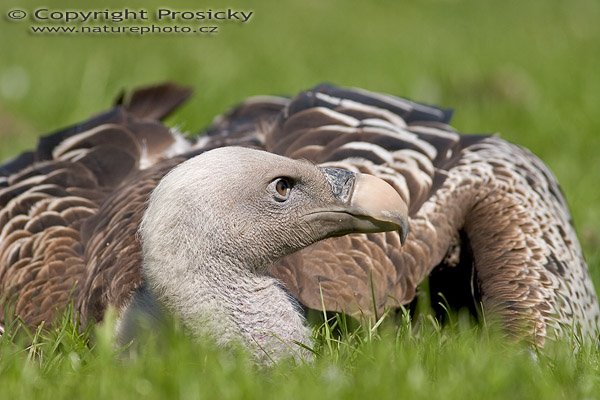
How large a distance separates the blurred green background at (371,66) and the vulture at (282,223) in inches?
44.5

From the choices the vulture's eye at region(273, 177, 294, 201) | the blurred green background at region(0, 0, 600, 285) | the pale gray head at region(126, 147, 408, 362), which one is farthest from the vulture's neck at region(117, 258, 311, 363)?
the blurred green background at region(0, 0, 600, 285)

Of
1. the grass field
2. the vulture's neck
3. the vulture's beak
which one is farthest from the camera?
the vulture's beak

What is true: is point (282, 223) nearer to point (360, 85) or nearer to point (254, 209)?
point (254, 209)

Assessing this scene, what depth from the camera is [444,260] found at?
18.9ft

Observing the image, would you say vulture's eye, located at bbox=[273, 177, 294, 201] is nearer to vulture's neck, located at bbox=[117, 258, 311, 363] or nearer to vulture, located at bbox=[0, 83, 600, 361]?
vulture, located at bbox=[0, 83, 600, 361]

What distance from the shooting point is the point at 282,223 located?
15.3 ft

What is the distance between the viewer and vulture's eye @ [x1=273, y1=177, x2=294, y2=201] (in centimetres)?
466

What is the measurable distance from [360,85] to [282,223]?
21.7ft

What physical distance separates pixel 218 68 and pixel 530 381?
7831 mm

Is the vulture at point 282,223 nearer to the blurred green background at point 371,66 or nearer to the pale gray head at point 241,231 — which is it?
the pale gray head at point 241,231

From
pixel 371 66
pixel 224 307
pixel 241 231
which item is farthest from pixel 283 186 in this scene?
pixel 371 66

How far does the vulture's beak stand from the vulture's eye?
17cm

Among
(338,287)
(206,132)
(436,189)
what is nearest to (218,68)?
(206,132)

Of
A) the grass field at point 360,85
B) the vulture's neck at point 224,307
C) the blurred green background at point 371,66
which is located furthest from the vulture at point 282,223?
the blurred green background at point 371,66
